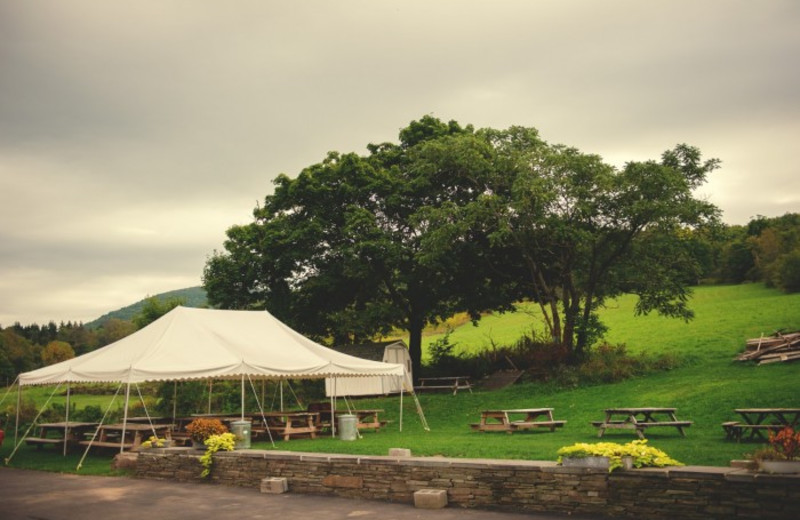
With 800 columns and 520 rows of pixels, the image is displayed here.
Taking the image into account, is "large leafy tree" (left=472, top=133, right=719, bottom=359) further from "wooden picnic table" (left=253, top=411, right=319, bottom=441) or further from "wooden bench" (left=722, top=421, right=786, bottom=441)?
"wooden bench" (left=722, top=421, right=786, bottom=441)

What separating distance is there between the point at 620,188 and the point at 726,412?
10311 millimetres

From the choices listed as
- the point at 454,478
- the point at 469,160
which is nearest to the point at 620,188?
the point at 469,160

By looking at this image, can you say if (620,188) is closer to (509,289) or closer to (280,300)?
(509,289)

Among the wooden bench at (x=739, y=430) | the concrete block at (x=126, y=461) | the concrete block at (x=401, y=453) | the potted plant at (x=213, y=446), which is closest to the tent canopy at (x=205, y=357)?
the concrete block at (x=126, y=461)

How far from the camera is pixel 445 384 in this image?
29891 millimetres

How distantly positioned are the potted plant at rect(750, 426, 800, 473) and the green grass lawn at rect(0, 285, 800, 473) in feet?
9.27

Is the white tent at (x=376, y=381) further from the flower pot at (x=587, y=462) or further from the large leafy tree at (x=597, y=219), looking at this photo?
the flower pot at (x=587, y=462)

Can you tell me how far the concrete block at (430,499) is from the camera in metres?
8.91

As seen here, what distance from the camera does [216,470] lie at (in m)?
12.3

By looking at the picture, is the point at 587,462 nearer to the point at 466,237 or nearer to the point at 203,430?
the point at 203,430

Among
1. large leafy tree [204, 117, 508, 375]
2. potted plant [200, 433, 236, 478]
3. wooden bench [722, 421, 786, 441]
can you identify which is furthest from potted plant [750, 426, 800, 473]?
large leafy tree [204, 117, 508, 375]

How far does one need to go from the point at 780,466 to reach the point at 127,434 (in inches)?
609

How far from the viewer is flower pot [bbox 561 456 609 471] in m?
7.92

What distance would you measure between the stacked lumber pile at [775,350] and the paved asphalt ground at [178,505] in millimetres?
18288
